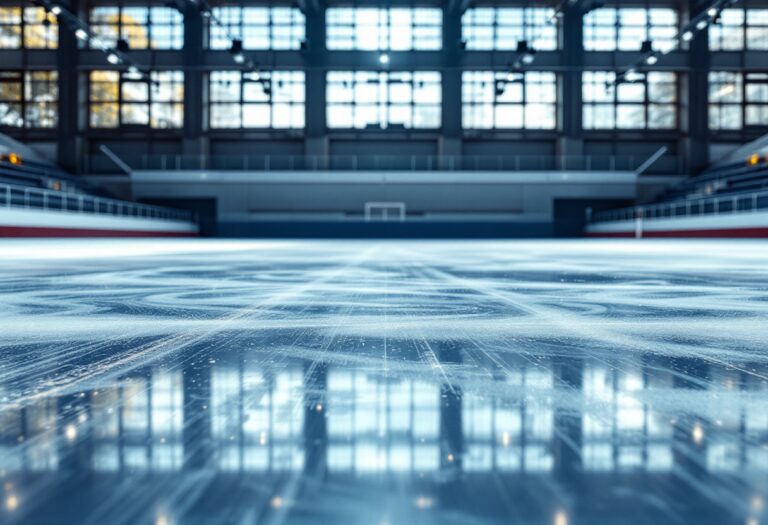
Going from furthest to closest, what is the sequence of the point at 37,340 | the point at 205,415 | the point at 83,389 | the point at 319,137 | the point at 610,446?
the point at 319,137 → the point at 37,340 → the point at 83,389 → the point at 205,415 → the point at 610,446

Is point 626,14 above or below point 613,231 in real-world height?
above

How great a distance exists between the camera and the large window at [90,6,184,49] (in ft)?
131

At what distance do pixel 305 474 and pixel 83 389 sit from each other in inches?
32.8

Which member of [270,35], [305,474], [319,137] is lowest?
[305,474]

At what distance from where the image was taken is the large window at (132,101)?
4041cm

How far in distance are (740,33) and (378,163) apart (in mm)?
24814

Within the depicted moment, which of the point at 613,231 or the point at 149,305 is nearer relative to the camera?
the point at 149,305

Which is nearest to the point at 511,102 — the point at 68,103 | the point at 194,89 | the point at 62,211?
the point at 194,89

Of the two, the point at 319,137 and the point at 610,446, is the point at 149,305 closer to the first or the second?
the point at 610,446

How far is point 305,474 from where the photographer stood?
0.99 m

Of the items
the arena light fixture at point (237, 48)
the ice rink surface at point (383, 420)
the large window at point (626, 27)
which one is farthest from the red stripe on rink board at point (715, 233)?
the ice rink surface at point (383, 420)

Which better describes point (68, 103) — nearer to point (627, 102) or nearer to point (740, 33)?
point (627, 102)

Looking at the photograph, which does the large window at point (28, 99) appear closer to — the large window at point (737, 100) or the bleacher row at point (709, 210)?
the bleacher row at point (709, 210)

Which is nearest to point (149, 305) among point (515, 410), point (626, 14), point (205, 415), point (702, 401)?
point (205, 415)
